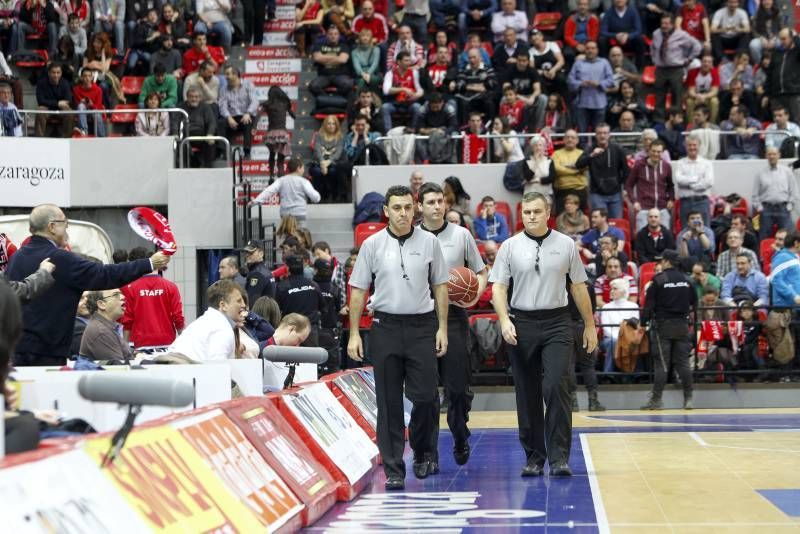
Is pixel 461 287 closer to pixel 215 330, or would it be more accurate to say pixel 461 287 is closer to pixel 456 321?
pixel 456 321

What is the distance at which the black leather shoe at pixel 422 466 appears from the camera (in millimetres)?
10180

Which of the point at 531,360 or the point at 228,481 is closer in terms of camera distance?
the point at 228,481

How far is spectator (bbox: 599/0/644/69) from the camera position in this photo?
83.2 feet

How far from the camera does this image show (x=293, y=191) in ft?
68.2

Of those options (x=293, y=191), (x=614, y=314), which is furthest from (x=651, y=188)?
(x=293, y=191)

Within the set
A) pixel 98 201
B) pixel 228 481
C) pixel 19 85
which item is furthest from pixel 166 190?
pixel 228 481

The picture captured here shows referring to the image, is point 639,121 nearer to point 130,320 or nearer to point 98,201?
point 98,201

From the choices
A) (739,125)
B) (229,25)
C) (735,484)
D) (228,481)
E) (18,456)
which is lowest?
(735,484)

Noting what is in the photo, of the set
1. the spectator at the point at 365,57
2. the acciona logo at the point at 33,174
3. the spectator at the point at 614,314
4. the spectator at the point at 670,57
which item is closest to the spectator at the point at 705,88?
the spectator at the point at 670,57

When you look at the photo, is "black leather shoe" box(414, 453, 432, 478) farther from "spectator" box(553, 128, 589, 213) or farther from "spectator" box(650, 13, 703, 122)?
"spectator" box(650, 13, 703, 122)

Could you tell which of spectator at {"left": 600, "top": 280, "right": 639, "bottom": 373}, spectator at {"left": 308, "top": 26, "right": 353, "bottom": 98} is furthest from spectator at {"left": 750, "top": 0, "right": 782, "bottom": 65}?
spectator at {"left": 600, "top": 280, "right": 639, "bottom": 373}

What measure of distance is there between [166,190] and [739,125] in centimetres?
954

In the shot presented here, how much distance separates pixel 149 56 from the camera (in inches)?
994

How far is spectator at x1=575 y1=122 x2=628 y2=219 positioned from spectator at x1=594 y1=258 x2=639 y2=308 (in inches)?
99.7
